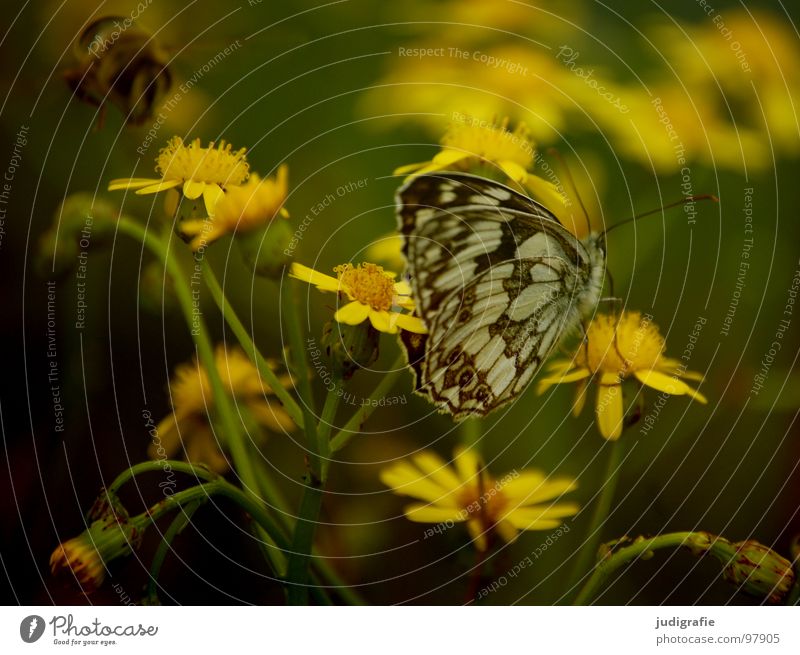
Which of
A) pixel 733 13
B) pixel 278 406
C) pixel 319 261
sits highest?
pixel 733 13

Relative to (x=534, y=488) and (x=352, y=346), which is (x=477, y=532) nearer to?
(x=534, y=488)

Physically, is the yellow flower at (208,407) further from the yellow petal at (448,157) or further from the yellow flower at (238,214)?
the yellow petal at (448,157)

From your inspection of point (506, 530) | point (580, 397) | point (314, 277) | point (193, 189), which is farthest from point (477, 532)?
point (193, 189)

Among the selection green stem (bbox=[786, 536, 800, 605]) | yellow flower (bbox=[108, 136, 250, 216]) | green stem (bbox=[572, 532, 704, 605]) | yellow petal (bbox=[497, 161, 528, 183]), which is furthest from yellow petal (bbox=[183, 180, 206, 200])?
green stem (bbox=[786, 536, 800, 605])

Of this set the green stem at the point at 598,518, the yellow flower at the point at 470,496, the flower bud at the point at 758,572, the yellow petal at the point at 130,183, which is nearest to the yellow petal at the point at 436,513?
the yellow flower at the point at 470,496
